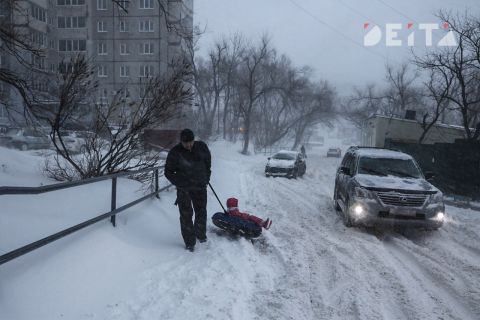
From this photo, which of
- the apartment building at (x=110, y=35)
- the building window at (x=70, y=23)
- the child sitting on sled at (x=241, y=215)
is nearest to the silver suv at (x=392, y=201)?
the child sitting on sled at (x=241, y=215)

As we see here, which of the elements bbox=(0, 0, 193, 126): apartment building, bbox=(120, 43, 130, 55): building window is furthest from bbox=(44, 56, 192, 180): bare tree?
bbox=(120, 43, 130, 55): building window

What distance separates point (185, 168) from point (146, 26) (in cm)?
4070

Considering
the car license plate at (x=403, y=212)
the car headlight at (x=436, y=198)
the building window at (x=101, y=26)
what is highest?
the building window at (x=101, y=26)

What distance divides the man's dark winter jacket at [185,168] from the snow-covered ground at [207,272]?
1000mm

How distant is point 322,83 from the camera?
68812 millimetres

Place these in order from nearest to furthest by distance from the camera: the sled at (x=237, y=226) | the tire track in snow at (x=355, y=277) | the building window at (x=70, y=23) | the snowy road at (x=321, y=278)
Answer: the snowy road at (x=321, y=278), the tire track in snow at (x=355, y=277), the sled at (x=237, y=226), the building window at (x=70, y=23)

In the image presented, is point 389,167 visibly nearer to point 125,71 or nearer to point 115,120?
point 115,120

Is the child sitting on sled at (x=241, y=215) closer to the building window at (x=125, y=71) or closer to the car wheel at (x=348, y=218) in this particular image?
the car wheel at (x=348, y=218)

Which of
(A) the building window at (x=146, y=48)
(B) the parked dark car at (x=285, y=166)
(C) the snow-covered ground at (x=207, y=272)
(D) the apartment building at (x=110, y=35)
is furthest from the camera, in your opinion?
(A) the building window at (x=146, y=48)

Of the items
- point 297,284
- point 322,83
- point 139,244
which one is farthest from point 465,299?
point 322,83

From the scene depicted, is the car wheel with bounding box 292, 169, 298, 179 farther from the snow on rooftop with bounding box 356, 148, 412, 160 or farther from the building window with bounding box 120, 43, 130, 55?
the building window with bounding box 120, 43, 130, 55

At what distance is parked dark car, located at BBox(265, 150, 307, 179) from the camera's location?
2006 centimetres

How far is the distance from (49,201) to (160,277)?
1.82 metres

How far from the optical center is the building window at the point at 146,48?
45594mm
